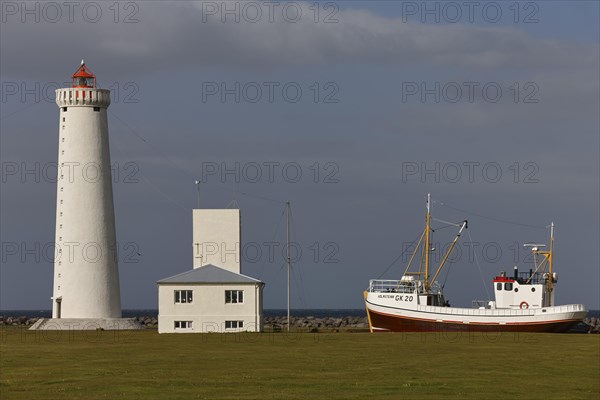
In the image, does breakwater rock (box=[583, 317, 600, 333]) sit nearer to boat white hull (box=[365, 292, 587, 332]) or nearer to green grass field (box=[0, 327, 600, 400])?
boat white hull (box=[365, 292, 587, 332])

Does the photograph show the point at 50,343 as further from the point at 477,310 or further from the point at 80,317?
the point at 477,310

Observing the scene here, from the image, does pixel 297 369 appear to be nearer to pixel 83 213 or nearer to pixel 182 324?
pixel 182 324

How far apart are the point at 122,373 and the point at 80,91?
32.6m

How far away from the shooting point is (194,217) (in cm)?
6700

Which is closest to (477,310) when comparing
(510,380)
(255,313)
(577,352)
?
(255,313)

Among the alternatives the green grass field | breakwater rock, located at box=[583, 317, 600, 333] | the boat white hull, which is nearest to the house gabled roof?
the green grass field

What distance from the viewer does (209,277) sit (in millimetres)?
63562

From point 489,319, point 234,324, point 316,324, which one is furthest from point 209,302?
point 316,324

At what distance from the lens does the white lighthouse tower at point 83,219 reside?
2564 inches

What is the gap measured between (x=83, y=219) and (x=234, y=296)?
Result: 31.9 ft

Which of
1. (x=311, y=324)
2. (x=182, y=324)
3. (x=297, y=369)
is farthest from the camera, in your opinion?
(x=311, y=324)

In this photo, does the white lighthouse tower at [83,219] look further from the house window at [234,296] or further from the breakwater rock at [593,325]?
the breakwater rock at [593,325]

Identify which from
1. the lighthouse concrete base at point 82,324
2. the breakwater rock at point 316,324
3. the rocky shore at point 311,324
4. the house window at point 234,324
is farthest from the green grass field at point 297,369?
the breakwater rock at point 316,324

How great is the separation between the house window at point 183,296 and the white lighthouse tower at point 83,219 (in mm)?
4754
